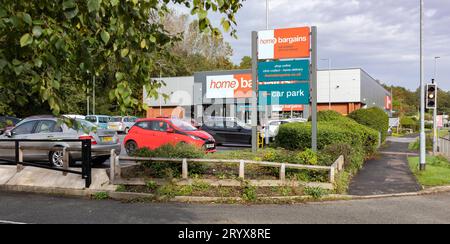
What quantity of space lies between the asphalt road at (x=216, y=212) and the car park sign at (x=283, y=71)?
6.19 metres

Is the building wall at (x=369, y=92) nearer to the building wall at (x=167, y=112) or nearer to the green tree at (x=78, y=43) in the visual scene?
the building wall at (x=167, y=112)

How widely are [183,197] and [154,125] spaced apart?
7.61m

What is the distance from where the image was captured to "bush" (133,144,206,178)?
9.51 m

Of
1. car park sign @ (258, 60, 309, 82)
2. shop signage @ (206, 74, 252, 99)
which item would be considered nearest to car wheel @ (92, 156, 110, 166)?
car park sign @ (258, 60, 309, 82)

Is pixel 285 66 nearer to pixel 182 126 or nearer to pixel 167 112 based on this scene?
pixel 182 126

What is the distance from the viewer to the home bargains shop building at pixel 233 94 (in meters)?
43.2

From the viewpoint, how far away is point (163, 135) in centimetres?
1534

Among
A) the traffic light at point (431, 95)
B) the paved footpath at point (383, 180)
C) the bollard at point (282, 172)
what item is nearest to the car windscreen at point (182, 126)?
the paved footpath at point (383, 180)

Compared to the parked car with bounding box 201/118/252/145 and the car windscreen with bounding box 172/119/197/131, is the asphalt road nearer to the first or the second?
the car windscreen with bounding box 172/119/197/131

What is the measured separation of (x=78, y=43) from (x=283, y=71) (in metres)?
11.9

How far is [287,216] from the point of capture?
24.5 feet

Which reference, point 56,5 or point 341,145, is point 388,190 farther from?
point 56,5

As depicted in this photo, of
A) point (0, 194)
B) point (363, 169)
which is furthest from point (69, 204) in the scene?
point (363, 169)

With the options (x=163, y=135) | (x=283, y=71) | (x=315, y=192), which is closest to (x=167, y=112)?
(x=163, y=135)
